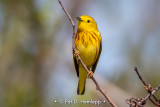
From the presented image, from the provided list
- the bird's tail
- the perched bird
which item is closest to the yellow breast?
the perched bird

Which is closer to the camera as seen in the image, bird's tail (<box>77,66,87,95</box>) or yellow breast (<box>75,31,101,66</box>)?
yellow breast (<box>75,31,101,66</box>)

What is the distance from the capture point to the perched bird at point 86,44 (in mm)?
5047

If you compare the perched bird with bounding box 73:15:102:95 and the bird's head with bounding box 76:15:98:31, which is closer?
the perched bird with bounding box 73:15:102:95

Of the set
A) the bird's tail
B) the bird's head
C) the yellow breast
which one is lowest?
the bird's tail

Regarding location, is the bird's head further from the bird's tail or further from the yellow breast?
the bird's tail

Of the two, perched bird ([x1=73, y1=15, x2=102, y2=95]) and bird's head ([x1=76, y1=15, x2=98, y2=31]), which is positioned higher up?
bird's head ([x1=76, y1=15, x2=98, y2=31])

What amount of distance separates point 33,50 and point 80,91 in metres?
3.17

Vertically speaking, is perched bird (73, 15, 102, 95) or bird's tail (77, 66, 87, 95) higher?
perched bird (73, 15, 102, 95)

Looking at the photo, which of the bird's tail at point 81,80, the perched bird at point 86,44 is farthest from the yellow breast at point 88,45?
the bird's tail at point 81,80

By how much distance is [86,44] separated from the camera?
507 centimetres

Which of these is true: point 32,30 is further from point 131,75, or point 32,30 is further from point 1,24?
point 131,75

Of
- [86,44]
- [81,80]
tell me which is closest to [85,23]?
[86,44]

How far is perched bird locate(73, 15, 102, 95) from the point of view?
5047 mm

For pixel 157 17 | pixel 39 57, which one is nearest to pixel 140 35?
pixel 157 17
